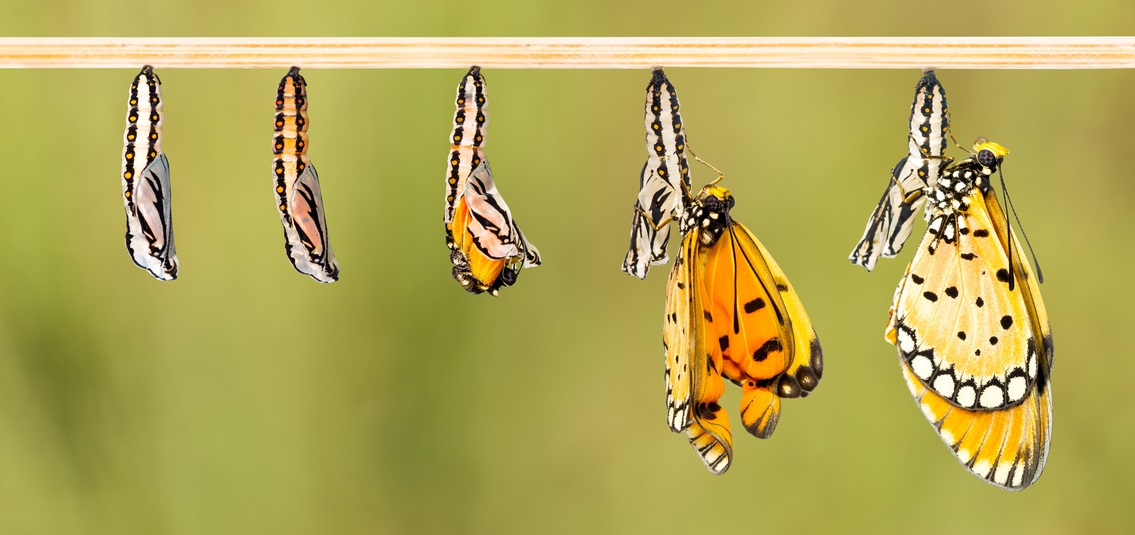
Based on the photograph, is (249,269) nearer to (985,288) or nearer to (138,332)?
(138,332)

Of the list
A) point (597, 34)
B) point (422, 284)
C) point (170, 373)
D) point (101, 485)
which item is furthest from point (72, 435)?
point (597, 34)

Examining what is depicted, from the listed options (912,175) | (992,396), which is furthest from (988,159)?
(992,396)

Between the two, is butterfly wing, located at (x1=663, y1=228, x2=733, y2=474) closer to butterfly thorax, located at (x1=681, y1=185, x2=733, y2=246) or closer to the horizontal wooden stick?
butterfly thorax, located at (x1=681, y1=185, x2=733, y2=246)

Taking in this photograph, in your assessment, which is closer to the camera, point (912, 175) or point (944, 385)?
point (944, 385)

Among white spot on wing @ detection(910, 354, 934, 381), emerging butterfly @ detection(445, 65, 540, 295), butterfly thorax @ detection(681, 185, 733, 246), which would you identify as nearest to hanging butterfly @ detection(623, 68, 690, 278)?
butterfly thorax @ detection(681, 185, 733, 246)

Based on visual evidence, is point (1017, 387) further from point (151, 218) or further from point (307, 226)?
point (151, 218)

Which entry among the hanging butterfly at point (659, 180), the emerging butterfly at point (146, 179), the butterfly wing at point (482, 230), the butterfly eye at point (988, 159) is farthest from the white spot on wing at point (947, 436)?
the emerging butterfly at point (146, 179)
